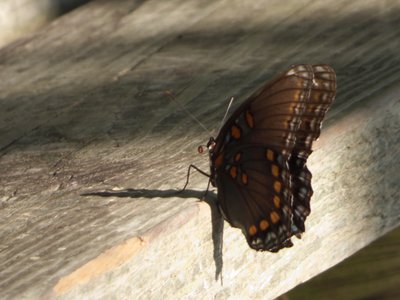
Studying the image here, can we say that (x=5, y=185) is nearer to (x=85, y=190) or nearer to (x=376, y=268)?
(x=85, y=190)

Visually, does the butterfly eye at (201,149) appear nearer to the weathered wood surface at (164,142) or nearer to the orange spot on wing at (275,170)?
the weathered wood surface at (164,142)

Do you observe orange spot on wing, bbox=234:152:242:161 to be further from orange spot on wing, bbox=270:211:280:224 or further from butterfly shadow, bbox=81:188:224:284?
butterfly shadow, bbox=81:188:224:284

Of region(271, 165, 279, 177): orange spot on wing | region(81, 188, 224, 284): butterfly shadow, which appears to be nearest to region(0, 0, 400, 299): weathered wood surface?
region(81, 188, 224, 284): butterfly shadow

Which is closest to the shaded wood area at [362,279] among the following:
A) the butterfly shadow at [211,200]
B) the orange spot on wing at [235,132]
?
the orange spot on wing at [235,132]

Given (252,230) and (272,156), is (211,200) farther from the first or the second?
(272,156)

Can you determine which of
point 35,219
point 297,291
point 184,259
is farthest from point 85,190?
point 297,291

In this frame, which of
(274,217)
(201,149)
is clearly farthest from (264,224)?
(201,149)

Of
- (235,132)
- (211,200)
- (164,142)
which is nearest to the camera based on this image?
(211,200)
